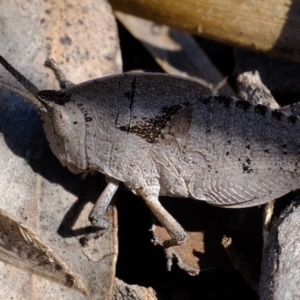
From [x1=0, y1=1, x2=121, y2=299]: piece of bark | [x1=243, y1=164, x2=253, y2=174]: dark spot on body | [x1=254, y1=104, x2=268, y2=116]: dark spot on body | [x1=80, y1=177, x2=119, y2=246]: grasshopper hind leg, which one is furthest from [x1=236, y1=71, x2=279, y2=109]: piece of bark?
[x1=80, y1=177, x2=119, y2=246]: grasshopper hind leg

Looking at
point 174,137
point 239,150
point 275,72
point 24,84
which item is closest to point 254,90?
point 275,72

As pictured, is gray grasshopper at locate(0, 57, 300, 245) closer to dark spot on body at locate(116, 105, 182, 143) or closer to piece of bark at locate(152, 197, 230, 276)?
dark spot on body at locate(116, 105, 182, 143)

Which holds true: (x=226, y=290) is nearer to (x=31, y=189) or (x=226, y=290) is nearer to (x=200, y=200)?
(x=200, y=200)

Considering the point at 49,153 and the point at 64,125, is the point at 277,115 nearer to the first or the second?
the point at 64,125

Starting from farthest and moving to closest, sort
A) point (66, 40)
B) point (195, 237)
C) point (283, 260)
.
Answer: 1. point (66, 40)
2. point (195, 237)
3. point (283, 260)

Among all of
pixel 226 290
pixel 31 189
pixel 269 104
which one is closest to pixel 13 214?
pixel 31 189

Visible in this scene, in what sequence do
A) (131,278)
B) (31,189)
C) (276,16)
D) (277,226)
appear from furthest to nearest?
(276,16) < (131,278) < (31,189) < (277,226)
